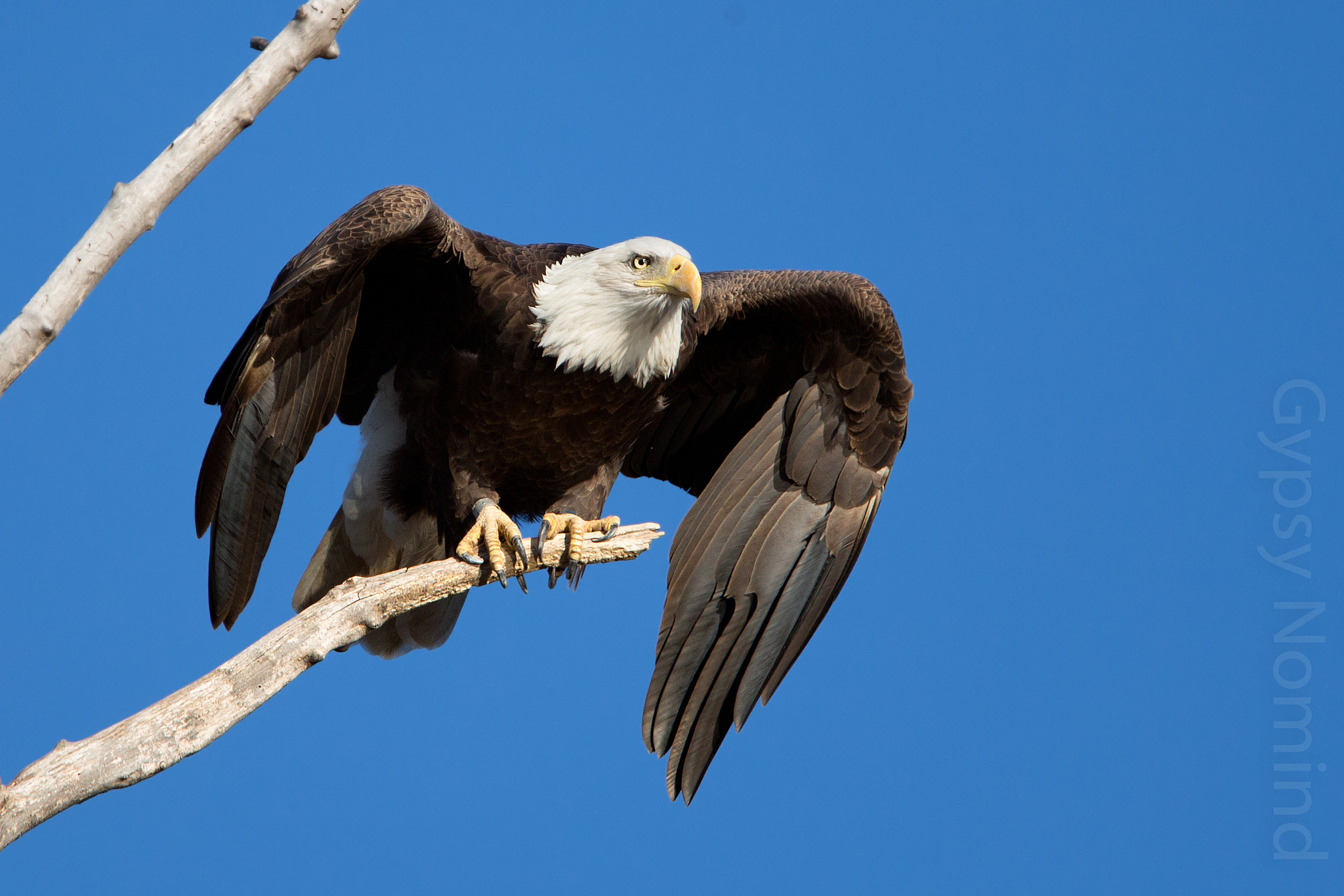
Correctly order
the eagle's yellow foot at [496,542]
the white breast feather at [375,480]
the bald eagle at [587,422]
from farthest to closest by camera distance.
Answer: the white breast feather at [375,480] → the eagle's yellow foot at [496,542] → the bald eagle at [587,422]

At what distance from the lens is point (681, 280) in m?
4.55

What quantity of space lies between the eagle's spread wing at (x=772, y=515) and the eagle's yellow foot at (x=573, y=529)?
48 cm

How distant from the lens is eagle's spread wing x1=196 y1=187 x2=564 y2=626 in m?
4.05

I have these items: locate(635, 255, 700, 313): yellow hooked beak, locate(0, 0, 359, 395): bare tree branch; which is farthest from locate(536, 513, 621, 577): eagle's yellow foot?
locate(0, 0, 359, 395): bare tree branch

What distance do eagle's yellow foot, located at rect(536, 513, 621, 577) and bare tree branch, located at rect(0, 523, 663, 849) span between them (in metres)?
0.28

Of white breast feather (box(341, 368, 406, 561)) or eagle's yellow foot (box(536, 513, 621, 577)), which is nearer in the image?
eagle's yellow foot (box(536, 513, 621, 577))

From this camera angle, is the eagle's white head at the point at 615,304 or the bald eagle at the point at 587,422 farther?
the eagle's white head at the point at 615,304

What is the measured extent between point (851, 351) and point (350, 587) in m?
2.03

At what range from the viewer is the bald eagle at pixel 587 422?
170 inches

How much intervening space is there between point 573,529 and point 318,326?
1100 mm

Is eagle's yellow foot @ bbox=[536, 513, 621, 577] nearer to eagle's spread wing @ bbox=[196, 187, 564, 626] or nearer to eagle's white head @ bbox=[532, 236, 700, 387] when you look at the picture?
eagle's white head @ bbox=[532, 236, 700, 387]

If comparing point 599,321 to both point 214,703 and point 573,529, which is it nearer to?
point 573,529

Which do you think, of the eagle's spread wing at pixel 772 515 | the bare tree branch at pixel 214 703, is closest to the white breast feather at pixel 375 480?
the bare tree branch at pixel 214 703

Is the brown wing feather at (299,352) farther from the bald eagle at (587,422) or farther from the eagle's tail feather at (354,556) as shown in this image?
the eagle's tail feather at (354,556)
